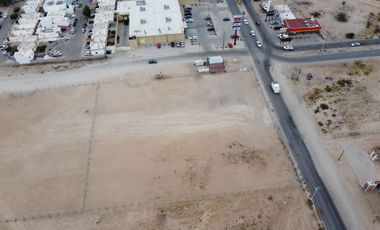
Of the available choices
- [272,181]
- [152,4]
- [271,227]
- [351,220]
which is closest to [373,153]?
[351,220]

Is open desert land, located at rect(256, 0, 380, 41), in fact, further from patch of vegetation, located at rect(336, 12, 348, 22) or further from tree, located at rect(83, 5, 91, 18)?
tree, located at rect(83, 5, 91, 18)

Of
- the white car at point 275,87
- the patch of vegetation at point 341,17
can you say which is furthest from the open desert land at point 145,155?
the patch of vegetation at point 341,17

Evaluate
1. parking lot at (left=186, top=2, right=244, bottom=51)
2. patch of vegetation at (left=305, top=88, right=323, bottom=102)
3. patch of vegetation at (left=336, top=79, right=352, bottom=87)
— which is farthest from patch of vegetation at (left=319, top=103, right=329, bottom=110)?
parking lot at (left=186, top=2, right=244, bottom=51)

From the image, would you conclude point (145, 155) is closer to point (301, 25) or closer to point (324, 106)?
point (324, 106)

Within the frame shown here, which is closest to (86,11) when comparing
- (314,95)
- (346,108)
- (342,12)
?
(314,95)

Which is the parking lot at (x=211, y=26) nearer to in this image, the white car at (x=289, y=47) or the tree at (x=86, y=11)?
the white car at (x=289, y=47)

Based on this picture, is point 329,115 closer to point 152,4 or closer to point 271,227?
point 271,227
